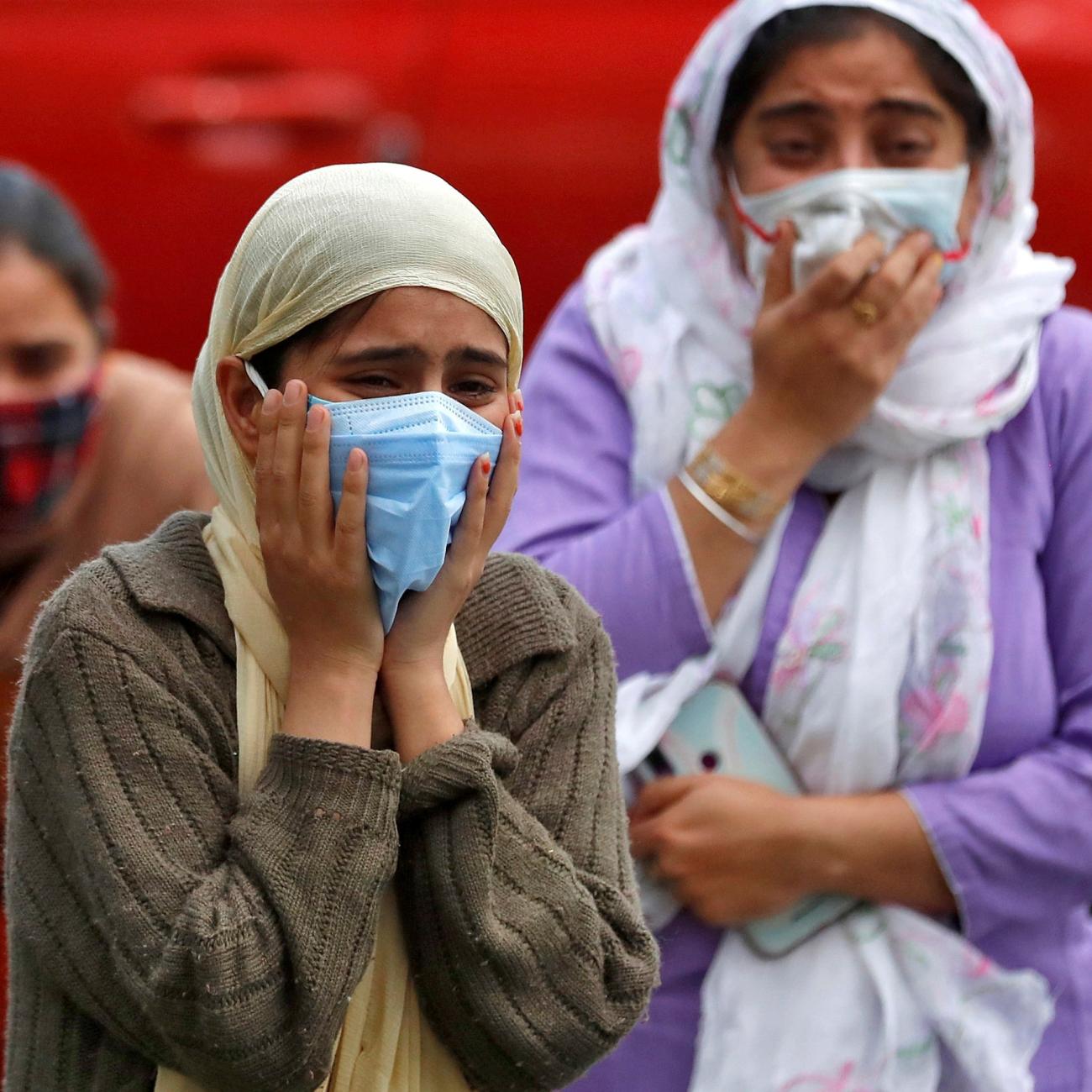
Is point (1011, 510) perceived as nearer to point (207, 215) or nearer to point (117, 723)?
point (117, 723)

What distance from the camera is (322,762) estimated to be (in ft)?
5.57

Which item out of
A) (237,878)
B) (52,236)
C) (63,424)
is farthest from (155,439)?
(237,878)

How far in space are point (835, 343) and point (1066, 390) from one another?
12.9 inches

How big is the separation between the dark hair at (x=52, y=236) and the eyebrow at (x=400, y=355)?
1.54 m

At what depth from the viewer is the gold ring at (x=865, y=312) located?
2.50 meters

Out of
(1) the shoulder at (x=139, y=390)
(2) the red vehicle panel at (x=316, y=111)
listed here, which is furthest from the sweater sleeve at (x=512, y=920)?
(2) the red vehicle panel at (x=316, y=111)

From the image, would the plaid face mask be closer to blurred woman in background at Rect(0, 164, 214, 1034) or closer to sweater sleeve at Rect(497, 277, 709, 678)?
blurred woman in background at Rect(0, 164, 214, 1034)

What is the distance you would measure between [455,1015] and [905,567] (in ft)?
3.20

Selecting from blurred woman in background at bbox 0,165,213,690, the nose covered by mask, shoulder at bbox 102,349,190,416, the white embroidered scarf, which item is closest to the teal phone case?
the white embroidered scarf

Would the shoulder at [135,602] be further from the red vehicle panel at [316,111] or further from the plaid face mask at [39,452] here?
the red vehicle panel at [316,111]

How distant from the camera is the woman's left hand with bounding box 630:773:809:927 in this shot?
93.4 inches

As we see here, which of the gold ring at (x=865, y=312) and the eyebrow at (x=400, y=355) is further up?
the eyebrow at (x=400, y=355)

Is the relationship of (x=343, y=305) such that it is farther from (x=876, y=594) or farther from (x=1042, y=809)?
(x=1042, y=809)

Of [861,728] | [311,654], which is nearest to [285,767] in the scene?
[311,654]
